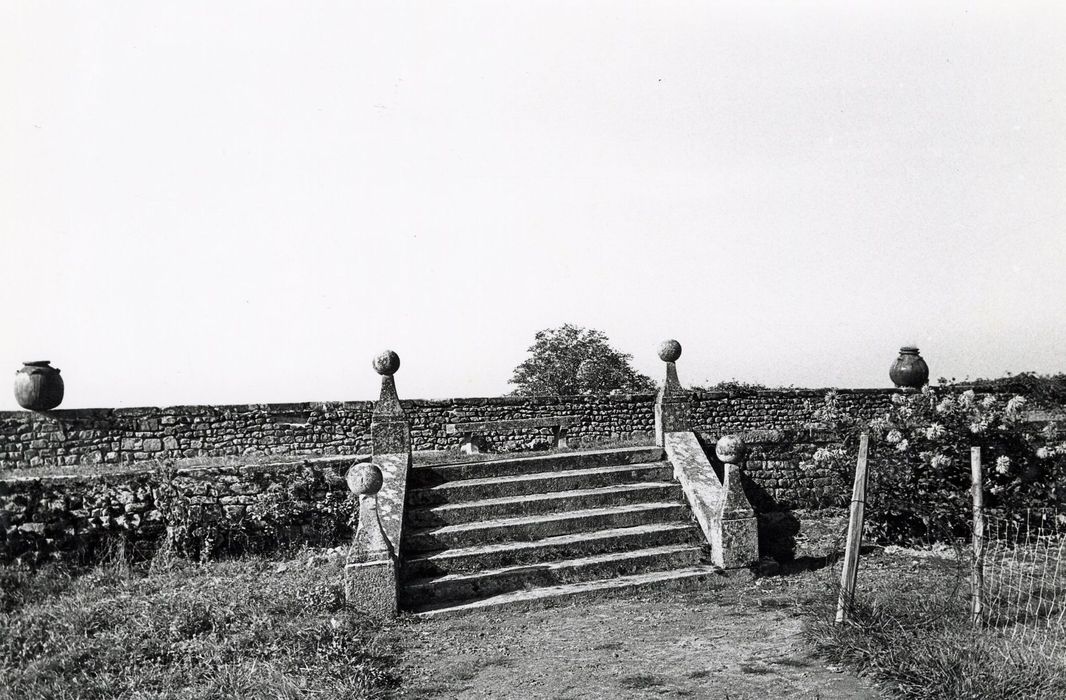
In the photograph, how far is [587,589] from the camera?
7043 millimetres

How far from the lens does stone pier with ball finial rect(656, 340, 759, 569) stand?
7.62 metres

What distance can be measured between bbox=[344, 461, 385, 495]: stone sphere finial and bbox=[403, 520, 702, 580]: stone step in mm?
817

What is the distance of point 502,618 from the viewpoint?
6633mm

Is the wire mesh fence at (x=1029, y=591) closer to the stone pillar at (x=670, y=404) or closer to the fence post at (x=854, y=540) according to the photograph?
the fence post at (x=854, y=540)

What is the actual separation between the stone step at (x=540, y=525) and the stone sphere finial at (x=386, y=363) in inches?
76.1

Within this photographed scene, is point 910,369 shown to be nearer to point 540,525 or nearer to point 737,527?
point 737,527

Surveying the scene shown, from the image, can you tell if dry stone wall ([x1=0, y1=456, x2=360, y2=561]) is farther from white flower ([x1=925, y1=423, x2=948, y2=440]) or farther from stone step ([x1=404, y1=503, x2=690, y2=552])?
white flower ([x1=925, y1=423, x2=948, y2=440])

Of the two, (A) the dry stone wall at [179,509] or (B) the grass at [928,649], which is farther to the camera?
(A) the dry stone wall at [179,509]

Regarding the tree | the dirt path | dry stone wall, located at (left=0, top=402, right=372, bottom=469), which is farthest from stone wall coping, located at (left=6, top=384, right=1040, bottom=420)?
the dirt path

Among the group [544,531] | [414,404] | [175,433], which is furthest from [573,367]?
[544,531]

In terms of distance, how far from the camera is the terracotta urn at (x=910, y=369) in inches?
649

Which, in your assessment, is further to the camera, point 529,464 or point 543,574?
point 529,464

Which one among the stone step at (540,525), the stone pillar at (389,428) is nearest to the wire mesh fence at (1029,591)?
the stone step at (540,525)

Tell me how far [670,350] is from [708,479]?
5.66 ft
